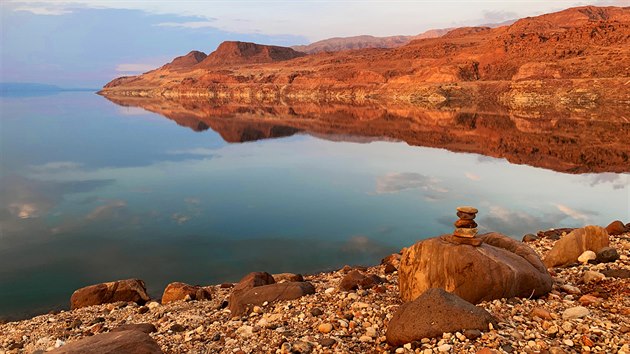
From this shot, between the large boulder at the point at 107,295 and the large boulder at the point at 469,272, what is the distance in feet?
26.0

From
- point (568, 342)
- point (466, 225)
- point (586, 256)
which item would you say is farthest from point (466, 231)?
point (586, 256)

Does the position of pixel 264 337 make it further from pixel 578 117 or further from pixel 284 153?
pixel 578 117

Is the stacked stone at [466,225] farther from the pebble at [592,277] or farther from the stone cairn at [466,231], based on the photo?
the pebble at [592,277]

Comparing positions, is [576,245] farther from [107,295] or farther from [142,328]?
[107,295]

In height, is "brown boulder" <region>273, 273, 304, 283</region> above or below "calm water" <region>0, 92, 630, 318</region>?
above

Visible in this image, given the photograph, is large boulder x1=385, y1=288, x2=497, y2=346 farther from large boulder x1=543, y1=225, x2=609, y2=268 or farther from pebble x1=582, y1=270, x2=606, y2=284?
large boulder x1=543, y1=225, x2=609, y2=268

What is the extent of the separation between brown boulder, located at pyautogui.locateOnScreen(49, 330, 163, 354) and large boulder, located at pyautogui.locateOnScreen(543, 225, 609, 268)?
1073cm

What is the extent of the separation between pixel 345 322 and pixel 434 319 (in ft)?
6.46

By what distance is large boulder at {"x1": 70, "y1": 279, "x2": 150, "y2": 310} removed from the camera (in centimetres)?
1307

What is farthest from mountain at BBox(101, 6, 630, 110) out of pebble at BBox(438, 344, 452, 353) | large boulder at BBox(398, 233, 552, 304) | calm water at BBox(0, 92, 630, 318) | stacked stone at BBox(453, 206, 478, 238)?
pebble at BBox(438, 344, 452, 353)

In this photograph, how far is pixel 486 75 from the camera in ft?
396

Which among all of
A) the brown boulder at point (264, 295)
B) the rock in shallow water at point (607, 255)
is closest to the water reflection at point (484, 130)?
the rock in shallow water at point (607, 255)

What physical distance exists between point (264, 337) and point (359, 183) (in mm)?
23503

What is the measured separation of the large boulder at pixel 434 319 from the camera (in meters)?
7.58
